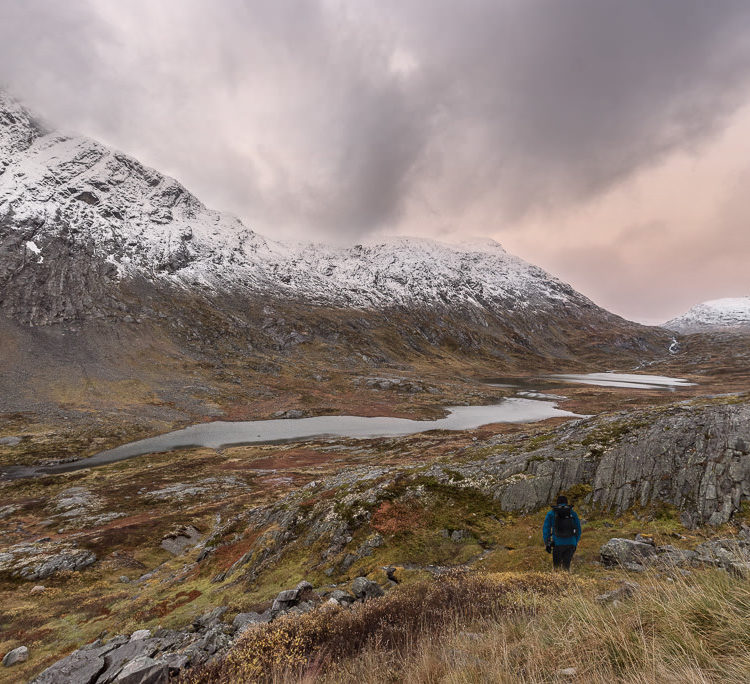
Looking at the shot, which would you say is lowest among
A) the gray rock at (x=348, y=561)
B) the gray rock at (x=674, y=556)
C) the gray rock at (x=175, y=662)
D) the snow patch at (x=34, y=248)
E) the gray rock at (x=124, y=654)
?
the gray rock at (x=124, y=654)

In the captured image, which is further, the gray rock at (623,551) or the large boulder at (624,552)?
the gray rock at (623,551)

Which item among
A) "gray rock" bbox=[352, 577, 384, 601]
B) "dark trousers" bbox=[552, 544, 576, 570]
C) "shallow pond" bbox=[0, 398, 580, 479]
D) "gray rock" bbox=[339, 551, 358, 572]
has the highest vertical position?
"dark trousers" bbox=[552, 544, 576, 570]

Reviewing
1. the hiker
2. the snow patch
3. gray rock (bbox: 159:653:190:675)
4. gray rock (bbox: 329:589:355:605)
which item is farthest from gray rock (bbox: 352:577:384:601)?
the snow patch

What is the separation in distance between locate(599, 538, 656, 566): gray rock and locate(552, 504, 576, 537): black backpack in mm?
1841

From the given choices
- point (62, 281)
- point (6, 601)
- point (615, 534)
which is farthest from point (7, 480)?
point (62, 281)

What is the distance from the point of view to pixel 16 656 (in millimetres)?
16031

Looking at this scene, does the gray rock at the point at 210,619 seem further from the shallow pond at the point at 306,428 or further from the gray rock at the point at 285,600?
the shallow pond at the point at 306,428

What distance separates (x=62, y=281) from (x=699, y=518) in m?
249

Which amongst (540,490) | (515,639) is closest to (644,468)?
(540,490)

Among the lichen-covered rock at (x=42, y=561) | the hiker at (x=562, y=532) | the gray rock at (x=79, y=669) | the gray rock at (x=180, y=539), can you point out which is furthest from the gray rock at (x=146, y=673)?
the lichen-covered rock at (x=42, y=561)

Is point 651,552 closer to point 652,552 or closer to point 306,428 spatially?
point 652,552

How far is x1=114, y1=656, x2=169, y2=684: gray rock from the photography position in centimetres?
933

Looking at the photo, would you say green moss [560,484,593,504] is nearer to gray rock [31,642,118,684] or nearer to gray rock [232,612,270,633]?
gray rock [232,612,270,633]

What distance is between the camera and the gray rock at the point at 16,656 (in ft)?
52.1
